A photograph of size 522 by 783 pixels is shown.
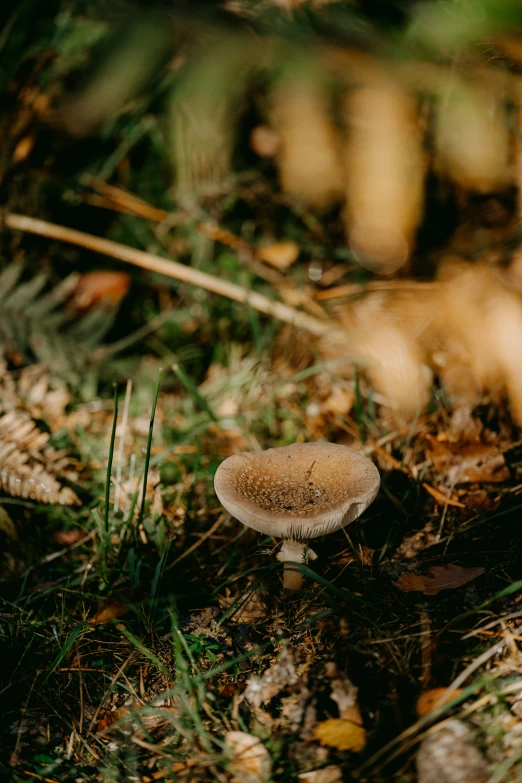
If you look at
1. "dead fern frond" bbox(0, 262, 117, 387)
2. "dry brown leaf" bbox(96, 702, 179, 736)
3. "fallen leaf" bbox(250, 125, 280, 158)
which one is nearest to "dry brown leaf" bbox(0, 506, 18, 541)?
"dead fern frond" bbox(0, 262, 117, 387)

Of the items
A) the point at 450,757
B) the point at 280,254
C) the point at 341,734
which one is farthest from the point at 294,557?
the point at 280,254

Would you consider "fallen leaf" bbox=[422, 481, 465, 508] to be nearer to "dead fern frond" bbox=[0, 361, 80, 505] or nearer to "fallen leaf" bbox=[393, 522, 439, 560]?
"fallen leaf" bbox=[393, 522, 439, 560]

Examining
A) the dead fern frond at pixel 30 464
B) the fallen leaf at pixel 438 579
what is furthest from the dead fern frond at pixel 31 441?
the fallen leaf at pixel 438 579

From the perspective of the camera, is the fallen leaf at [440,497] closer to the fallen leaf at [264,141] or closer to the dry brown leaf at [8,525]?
the dry brown leaf at [8,525]

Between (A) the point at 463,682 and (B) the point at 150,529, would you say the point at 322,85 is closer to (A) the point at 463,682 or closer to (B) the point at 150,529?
(B) the point at 150,529

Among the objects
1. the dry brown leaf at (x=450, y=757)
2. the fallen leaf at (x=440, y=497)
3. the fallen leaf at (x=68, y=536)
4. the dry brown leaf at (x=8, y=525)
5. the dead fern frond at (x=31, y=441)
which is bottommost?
the fallen leaf at (x=68, y=536)

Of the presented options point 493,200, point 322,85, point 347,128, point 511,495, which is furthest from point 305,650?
point 493,200

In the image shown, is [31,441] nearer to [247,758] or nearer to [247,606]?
[247,606]
